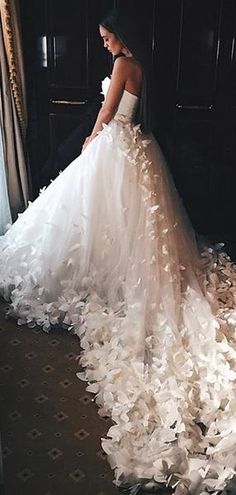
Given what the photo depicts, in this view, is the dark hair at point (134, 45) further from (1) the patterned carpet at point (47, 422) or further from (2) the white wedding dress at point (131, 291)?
(1) the patterned carpet at point (47, 422)

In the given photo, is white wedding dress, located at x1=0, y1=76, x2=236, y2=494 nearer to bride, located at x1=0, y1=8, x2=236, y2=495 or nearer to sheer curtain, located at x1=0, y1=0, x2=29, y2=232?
bride, located at x1=0, y1=8, x2=236, y2=495

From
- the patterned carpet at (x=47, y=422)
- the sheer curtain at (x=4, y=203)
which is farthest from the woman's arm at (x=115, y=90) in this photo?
the patterned carpet at (x=47, y=422)

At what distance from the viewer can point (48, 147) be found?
4172 millimetres

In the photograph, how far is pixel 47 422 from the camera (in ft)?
8.57

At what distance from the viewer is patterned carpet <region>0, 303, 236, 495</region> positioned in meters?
2.32

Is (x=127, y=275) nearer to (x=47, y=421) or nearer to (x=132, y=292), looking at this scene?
(x=132, y=292)

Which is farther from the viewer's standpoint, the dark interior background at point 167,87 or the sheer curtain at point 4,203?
the sheer curtain at point 4,203

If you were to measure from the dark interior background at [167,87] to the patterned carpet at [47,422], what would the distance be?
1471mm

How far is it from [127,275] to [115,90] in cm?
99

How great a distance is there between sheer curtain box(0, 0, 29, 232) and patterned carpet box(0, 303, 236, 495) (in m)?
1.15

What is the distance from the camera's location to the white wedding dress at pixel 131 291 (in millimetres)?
2592

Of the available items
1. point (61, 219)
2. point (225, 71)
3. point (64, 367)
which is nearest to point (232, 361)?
point (64, 367)

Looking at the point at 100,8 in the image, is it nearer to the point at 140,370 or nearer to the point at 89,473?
the point at 140,370

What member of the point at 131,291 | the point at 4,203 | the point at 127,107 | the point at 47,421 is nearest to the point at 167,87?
the point at 127,107
